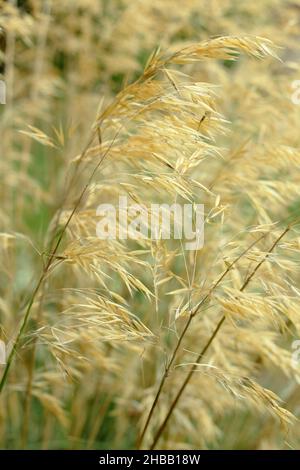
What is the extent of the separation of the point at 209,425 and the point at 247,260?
79 centimetres

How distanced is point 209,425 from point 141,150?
960 millimetres

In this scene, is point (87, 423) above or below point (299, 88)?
below

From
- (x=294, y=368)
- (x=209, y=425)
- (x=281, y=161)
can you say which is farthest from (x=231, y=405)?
(x=281, y=161)

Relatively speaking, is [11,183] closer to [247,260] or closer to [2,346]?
[2,346]

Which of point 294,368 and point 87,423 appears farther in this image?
point 87,423

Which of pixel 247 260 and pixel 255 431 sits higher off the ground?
pixel 247 260

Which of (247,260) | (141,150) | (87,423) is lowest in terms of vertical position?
(87,423)

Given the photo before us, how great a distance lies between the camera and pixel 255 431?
7.68 ft

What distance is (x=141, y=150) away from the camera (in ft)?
3.67

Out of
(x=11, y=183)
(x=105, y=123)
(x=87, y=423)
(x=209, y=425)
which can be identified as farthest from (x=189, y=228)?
(x=87, y=423)

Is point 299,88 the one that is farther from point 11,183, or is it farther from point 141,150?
point 11,183
